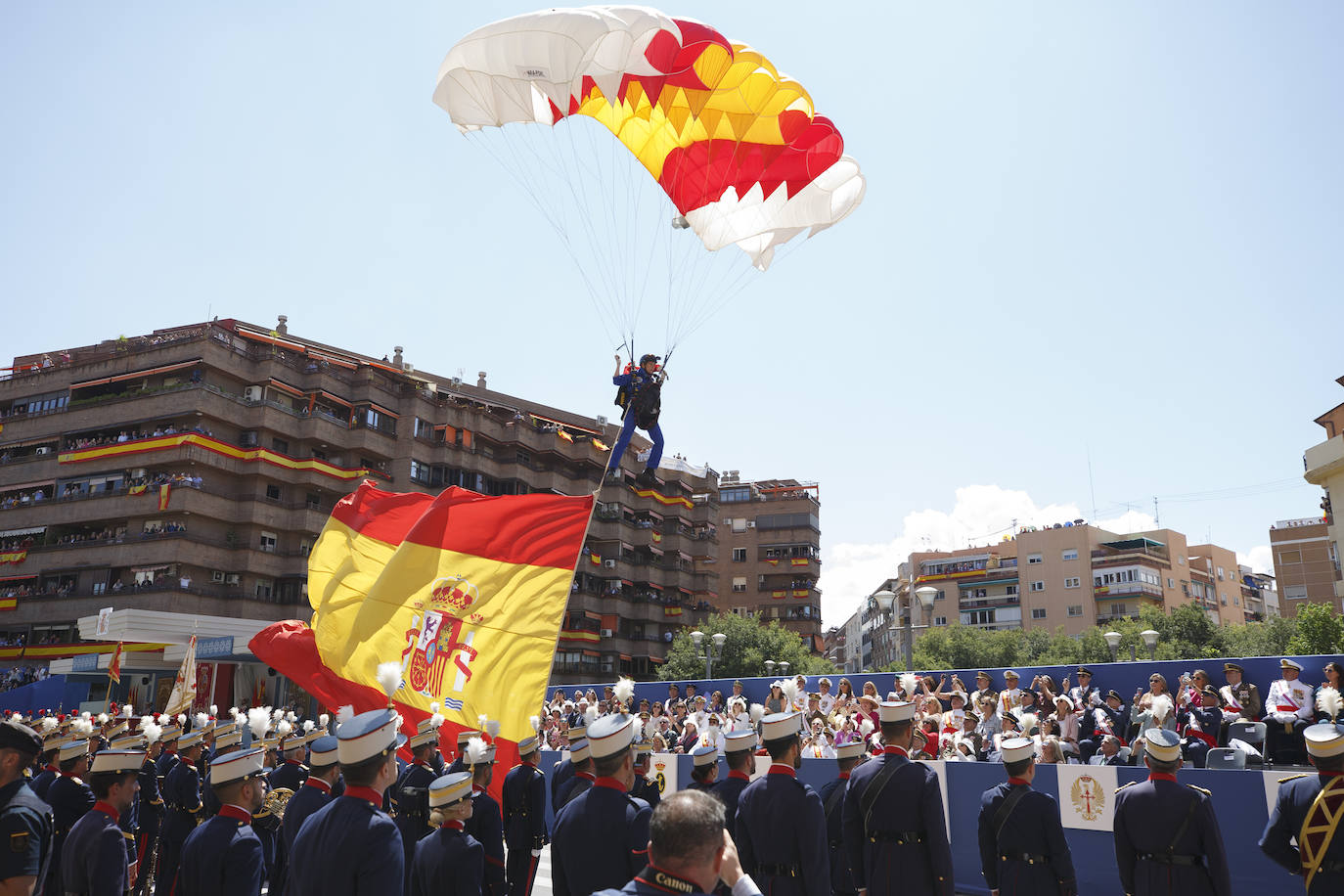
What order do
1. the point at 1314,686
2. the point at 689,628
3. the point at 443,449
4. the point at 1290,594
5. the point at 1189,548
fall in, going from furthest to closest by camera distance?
the point at 1189,548 < the point at 1290,594 < the point at 689,628 < the point at 443,449 < the point at 1314,686

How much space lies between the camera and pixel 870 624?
116188 mm

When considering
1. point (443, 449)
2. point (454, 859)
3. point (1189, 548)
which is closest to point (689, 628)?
point (443, 449)

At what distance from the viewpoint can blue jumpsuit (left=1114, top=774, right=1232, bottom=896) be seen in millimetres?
6238

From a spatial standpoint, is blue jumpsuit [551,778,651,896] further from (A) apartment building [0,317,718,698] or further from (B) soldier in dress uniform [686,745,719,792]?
(A) apartment building [0,317,718,698]

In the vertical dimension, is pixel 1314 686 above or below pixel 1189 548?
below

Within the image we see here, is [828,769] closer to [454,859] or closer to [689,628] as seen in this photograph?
[454,859]

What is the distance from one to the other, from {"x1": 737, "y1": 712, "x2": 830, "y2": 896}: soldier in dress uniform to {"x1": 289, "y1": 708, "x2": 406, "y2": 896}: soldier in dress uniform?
227cm

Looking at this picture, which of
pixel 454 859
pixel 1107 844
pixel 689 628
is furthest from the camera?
pixel 689 628

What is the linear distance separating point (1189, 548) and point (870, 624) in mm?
35989

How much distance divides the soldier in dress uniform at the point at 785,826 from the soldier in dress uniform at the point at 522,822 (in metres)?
3.80

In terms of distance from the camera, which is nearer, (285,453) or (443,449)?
(285,453)

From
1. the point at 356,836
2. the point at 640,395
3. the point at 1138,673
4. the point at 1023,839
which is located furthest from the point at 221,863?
the point at 1138,673

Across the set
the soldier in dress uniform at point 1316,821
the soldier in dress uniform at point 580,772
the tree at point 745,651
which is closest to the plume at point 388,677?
the soldier in dress uniform at point 580,772

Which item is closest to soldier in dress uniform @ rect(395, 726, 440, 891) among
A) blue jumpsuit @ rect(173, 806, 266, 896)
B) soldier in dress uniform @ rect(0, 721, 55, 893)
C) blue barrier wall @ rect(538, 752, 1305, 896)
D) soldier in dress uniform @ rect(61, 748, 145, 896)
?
soldier in dress uniform @ rect(61, 748, 145, 896)
